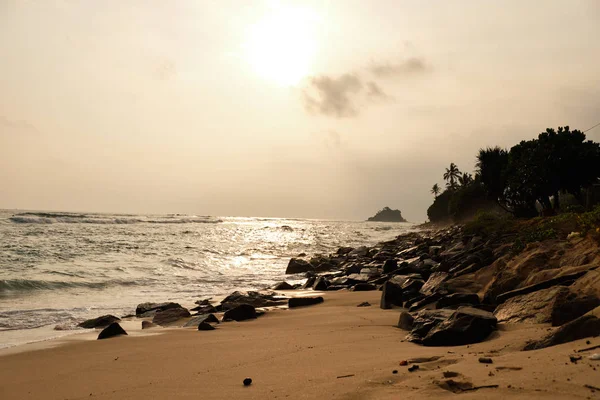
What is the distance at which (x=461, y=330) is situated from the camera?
4453 millimetres

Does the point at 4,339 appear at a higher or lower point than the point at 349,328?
lower

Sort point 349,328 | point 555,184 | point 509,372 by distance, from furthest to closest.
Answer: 1. point 555,184
2. point 349,328
3. point 509,372

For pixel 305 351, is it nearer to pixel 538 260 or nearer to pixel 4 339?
pixel 538 260

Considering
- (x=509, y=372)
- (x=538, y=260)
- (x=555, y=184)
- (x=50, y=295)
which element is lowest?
(x=50, y=295)

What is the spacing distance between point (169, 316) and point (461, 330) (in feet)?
19.7

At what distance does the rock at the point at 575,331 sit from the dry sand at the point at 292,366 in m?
0.18

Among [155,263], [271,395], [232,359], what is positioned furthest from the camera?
[155,263]

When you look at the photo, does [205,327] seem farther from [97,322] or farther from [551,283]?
[551,283]

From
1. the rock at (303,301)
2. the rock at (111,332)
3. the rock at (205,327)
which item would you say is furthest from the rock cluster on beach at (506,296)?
the rock at (111,332)

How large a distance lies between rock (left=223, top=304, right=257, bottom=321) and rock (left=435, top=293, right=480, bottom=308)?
381cm

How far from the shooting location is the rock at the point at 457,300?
6.29m

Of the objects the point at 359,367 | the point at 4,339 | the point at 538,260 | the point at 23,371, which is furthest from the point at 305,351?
the point at 4,339

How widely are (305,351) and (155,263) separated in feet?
52.2

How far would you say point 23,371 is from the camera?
5.19 meters
